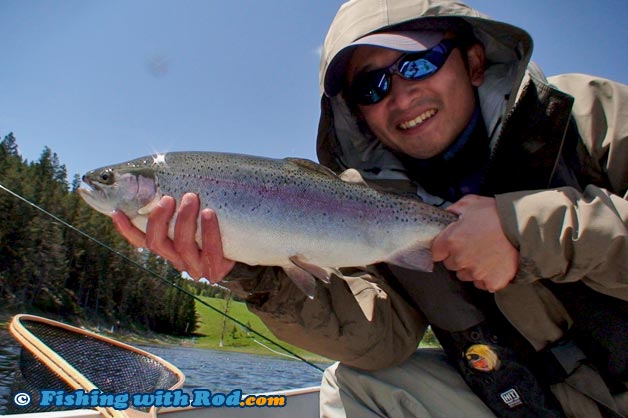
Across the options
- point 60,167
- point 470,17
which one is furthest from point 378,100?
point 60,167

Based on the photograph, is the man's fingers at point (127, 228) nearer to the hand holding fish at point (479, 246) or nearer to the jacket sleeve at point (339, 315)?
the jacket sleeve at point (339, 315)

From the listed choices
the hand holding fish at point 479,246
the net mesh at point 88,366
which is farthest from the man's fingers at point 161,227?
the net mesh at point 88,366

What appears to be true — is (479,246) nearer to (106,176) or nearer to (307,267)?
(307,267)

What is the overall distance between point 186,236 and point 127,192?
0.45 meters

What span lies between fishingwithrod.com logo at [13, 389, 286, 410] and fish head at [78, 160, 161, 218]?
154 cm

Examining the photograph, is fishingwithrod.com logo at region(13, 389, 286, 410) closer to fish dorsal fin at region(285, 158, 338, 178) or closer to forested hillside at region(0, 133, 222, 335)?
fish dorsal fin at region(285, 158, 338, 178)

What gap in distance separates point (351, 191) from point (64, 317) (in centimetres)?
6553

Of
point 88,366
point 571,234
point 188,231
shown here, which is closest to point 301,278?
point 188,231

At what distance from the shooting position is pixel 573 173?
2.65m

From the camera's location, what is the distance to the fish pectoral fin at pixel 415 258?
7.90 ft

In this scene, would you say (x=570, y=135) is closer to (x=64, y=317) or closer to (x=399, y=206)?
(x=399, y=206)

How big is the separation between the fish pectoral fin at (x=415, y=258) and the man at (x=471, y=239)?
0.06m

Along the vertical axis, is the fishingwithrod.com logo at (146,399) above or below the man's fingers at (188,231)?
below

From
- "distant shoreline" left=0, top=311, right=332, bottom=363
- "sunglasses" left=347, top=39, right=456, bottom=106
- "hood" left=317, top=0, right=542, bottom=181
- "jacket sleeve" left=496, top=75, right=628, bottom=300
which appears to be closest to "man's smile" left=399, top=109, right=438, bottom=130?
"sunglasses" left=347, top=39, right=456, bottom=106
